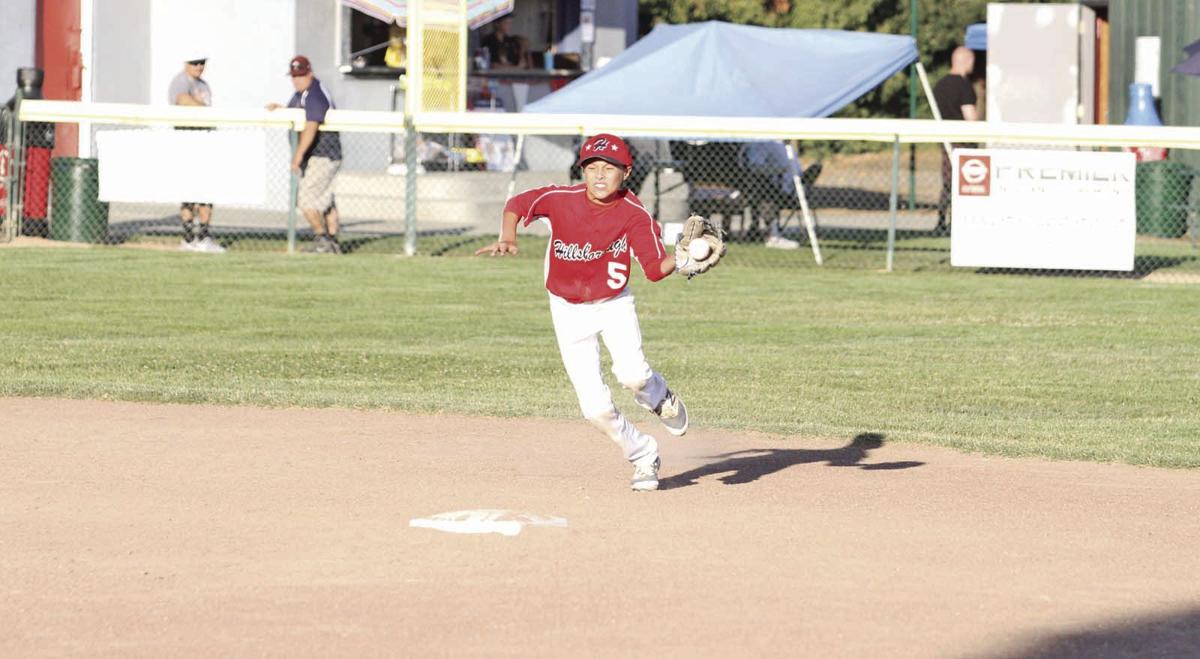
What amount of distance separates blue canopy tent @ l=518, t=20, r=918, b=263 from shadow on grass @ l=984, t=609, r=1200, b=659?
1333 cm

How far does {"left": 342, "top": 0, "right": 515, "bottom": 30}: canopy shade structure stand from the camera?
24734 millimetres

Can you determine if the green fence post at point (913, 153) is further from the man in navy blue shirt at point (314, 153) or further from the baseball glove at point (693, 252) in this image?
the baseball glove at point (693, 252)

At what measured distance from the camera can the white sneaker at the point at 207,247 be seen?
19.7m

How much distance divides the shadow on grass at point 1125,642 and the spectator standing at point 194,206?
14721 millimetres

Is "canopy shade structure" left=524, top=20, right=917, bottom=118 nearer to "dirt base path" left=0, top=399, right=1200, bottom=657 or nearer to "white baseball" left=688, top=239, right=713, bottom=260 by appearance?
"dirt base path" left=0, top=399, right=1200, bottom=657

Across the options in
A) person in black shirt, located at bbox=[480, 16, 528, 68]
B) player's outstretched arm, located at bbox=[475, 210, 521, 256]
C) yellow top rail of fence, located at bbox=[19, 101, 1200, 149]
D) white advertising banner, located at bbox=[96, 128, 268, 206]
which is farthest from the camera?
person in black shirt, located at bbox=[480, 16, 528, 68]

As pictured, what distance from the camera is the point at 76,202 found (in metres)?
19.8

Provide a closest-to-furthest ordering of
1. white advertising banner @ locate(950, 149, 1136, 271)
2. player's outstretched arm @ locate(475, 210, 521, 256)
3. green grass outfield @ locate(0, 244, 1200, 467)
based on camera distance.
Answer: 1. player's outstretched arm @ locate(475, 210, 521, 256)
2. green grass outfield @ locate(0, 244, 1200, 467)
3. white advertising banner @ locate(950, 149, 1136, 271)

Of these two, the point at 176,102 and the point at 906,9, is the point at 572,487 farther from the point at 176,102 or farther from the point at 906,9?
the point at 906,9

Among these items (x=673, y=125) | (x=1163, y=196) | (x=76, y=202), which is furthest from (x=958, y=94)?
(x=76, y=202)

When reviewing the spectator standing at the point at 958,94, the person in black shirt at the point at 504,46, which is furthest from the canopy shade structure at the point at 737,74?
the person in black shirt at the point at 504,46

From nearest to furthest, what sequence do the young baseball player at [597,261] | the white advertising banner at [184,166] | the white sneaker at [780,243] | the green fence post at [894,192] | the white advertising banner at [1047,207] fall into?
the young baseball player at [597,261] < the white advertising banner at [1047,207] < the green fence post at [894,192] < the white advertising banner at [184,166] < the white sneaker at [780,243]

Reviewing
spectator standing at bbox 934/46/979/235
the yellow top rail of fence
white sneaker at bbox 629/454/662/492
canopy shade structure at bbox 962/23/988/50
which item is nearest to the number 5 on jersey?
white sneaker at bbox 629/454/662/492

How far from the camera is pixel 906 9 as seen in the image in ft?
139
